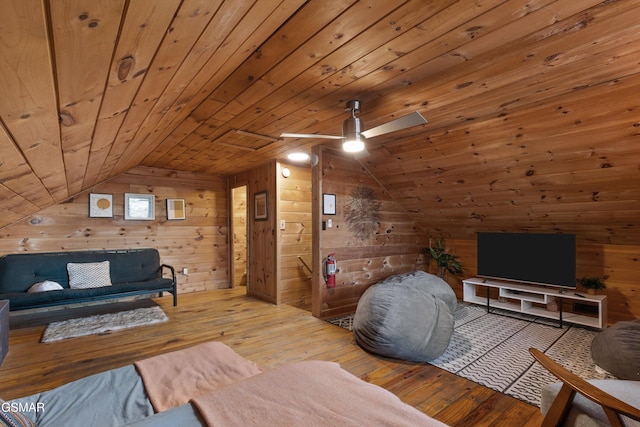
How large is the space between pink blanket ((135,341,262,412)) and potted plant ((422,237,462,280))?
4.10 m

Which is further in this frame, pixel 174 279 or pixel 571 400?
pixel 174 279

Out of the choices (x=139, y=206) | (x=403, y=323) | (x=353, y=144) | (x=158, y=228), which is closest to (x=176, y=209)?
(x=158, y=228)

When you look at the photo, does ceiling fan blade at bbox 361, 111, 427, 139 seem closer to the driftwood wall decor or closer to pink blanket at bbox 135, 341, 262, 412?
pink blanket at bbox 135, 341, 262, 412

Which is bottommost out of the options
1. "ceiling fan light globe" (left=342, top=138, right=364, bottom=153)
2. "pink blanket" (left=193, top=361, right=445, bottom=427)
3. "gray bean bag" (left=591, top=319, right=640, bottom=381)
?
"gray bean bag" (left=591, top=319, right=640, bottom=381)

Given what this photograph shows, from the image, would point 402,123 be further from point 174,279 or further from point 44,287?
point 44,287

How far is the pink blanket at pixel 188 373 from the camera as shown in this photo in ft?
4.37

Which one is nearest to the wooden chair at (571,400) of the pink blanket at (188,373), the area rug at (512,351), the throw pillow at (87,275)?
the area rug at (512,351)

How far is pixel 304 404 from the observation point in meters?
1.10

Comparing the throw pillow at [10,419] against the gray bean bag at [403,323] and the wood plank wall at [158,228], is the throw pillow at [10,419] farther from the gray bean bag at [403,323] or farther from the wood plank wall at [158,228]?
the wood plank wall at [158,228]

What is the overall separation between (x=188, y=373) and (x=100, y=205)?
4143mm

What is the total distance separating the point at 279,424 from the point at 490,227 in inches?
170

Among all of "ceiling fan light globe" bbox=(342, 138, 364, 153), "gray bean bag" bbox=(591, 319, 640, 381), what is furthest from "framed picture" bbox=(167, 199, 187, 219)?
"gray bean bag" bbox=(591, 319, 640, 381)

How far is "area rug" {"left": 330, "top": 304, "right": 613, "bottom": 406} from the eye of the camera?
233 centimetres

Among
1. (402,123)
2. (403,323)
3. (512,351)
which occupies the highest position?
(402,123)
